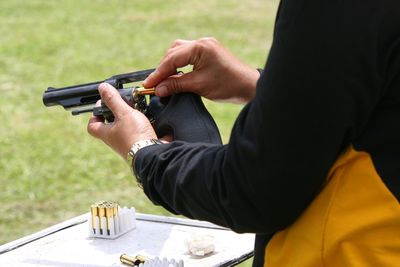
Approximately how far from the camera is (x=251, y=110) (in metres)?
1.24

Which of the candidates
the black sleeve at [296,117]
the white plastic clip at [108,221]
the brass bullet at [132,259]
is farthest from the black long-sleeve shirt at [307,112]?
the white plastic clip at [108,221]

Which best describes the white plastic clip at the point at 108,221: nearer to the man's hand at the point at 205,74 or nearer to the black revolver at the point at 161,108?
the black revolver at the point at 161,108

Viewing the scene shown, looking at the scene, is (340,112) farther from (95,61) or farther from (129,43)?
(129,43)

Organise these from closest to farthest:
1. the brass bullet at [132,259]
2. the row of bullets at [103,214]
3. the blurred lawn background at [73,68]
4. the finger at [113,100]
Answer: the finger at [113,100] → the brass bullet at [132,259] → the row of bullets at [103,214] → the blurred lawn background at [73,68]

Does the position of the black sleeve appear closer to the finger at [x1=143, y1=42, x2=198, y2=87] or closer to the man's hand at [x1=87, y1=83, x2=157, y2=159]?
the man's hand at [x1=87, y1=83, x2=157, y2=159]

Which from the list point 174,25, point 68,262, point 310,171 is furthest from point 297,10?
point 174,25

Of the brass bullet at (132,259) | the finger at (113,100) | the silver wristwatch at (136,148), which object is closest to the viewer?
the silver wristwatch at (136,148)

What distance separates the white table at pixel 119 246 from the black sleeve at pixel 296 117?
2.28 ft

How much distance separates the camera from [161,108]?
165cm

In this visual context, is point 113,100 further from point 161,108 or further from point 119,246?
point 119,246

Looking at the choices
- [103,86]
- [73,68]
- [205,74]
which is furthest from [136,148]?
[73,68]

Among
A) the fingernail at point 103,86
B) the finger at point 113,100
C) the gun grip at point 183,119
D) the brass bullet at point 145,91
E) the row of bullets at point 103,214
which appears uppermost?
the fingernail at point 103,86

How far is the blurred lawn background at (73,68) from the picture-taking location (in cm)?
466

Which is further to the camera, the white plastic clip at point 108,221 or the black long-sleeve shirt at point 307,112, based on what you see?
the white plastic clip at point 108,221
